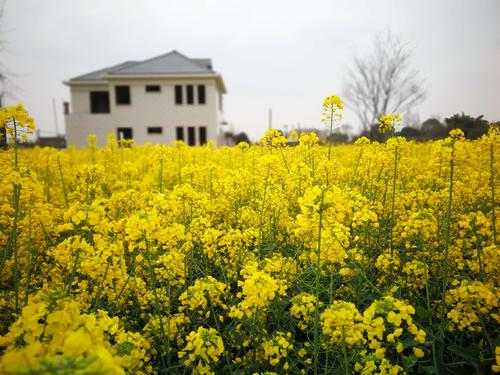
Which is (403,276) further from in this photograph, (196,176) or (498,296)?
(196,176)

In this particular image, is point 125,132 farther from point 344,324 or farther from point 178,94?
point 344,324

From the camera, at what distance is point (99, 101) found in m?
26.6

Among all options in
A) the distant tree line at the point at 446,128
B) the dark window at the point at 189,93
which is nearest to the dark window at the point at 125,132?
the dark window at the point at 189,93

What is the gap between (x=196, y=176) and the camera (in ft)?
14.1

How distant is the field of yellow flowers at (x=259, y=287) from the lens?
5.13ft

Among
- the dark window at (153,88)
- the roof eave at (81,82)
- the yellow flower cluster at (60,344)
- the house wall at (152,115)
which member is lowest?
the yellow flower cluster at (60,344)

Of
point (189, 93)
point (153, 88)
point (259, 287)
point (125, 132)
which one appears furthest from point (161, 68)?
point (259, 287)

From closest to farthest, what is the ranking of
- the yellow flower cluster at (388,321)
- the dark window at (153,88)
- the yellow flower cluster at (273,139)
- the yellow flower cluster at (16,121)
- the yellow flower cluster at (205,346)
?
1. the yellow flower cluster at (388,321)
2. the yellow flower cluster at (205,346)
3. the yellow flower cluster at (16,121)
4. the yellow flower cluster at (273,139)
5. the dark window at (153,88)

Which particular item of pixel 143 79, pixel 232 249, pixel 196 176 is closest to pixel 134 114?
pixel 143 79

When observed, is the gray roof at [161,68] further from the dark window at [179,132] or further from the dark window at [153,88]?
the dark window at [179,132]

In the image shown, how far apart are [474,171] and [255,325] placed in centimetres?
339

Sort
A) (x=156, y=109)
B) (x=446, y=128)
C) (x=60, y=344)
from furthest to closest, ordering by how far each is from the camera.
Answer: (x=156, y=109) < (x=446, y=128) < (x=60, y=344)

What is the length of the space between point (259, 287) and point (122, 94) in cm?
2654

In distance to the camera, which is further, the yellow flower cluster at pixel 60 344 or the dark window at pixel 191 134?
the dark window at pixel 191 134
